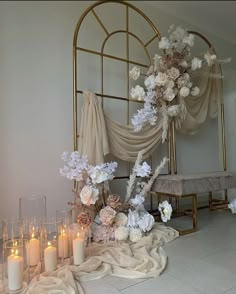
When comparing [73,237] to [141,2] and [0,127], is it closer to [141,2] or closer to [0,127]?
[0,127]

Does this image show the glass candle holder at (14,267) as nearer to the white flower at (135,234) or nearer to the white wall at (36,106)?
the white flower at (135,234)

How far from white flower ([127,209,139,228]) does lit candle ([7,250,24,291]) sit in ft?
2.71

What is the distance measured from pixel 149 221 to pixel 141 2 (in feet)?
5.07

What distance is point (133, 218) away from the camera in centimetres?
172

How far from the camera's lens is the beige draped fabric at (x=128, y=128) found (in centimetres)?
184

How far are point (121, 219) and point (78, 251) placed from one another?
1.62ft

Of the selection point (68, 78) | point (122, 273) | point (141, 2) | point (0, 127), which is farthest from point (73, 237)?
point (68, 78)

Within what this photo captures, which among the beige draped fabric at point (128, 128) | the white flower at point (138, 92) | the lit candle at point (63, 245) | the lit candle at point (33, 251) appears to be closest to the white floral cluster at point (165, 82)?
the white flower at point (138, 92)

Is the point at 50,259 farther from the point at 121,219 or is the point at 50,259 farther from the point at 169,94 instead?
the point at 169,94

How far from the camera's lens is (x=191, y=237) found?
1.76 meters

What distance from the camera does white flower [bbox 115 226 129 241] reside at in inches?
62.9

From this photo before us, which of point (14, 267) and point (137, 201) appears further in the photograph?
point (137, 201)

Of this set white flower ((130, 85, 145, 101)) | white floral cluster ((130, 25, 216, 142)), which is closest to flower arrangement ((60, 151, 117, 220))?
white floral cluster ((130, 25, 216, 142))

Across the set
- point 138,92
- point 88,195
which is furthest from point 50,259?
point 138,92
